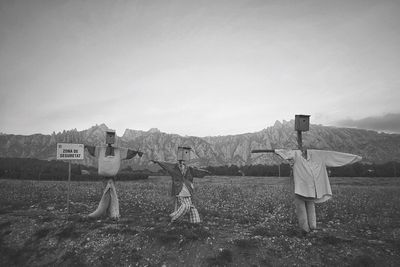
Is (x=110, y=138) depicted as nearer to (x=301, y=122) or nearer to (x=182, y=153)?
(x=182, y=153)

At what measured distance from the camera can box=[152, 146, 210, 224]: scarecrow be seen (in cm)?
1000

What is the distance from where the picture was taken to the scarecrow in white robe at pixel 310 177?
29.0 feet

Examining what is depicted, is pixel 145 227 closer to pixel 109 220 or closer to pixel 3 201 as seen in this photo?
pixel 109 220

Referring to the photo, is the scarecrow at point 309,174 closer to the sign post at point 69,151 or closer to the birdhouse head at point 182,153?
the birdhouse head at point 182,153

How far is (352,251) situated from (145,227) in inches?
285

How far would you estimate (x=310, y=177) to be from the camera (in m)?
8.92

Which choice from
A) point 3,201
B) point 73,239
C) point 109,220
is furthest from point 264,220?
point 3,201

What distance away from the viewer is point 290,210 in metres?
13.2

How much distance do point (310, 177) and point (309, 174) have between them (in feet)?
0.38

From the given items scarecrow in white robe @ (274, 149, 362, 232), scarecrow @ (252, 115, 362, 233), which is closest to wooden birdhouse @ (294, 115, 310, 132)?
scarecrow @ (252, 115, 362, 233)

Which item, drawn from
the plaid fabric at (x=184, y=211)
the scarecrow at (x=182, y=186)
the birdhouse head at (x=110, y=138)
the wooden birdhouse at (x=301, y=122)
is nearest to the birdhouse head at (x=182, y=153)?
the scarecrow at (x=182, y=186)

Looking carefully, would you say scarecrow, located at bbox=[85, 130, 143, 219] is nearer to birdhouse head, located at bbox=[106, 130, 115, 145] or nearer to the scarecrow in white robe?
birdhouse head, located at bbox=[106, 130, 115, 145]

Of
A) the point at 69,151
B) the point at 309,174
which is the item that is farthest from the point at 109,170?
the point at 309,174

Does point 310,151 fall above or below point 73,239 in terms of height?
above
